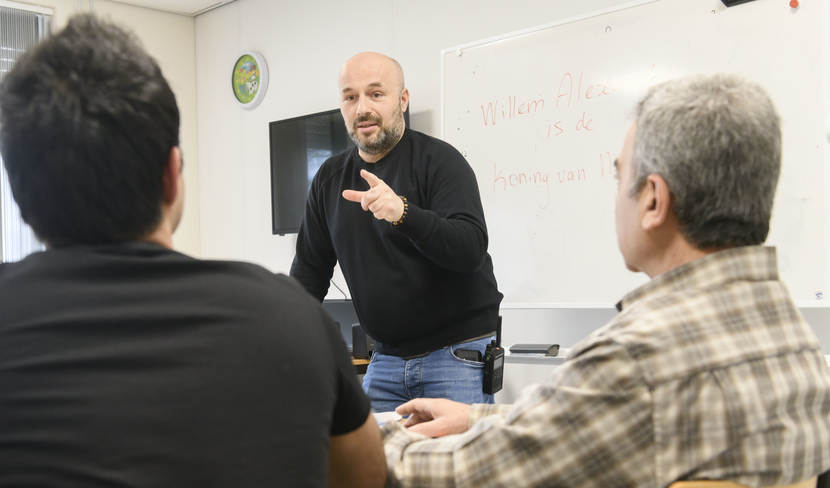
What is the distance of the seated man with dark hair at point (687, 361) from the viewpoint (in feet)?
2.80

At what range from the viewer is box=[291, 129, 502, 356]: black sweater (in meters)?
2.04

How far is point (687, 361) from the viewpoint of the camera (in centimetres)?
86

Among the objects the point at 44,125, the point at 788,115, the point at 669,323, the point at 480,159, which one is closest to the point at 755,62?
the point at 788,115

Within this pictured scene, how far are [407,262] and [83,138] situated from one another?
1.35 m

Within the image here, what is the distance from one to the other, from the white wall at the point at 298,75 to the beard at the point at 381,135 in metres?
1.14

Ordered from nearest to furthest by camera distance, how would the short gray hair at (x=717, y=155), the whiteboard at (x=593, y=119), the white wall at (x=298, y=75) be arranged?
the short gray hair at (x=717, y=155), the whiteboard at (x=593, y=119), the white wall at (x=298, y=75)

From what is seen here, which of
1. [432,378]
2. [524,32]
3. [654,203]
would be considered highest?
[524,32]

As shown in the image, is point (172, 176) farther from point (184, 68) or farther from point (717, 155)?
point (184, 68)

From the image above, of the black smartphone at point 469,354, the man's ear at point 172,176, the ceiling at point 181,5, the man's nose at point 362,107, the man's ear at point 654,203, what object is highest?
the ceiling at point 181,5

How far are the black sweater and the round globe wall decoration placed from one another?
2624 millimetres

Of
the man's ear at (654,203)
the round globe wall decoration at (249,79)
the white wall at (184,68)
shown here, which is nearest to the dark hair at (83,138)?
the man's ear at (654,203)

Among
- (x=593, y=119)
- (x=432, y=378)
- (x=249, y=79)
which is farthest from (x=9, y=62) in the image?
(x=432, y=378)

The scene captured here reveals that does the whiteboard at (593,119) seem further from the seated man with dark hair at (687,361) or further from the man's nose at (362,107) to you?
the seated man with dark hair at (687,361)

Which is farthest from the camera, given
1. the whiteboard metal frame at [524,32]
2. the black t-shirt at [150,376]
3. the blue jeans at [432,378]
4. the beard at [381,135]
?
the whiteboard metal frame at [524,32]
